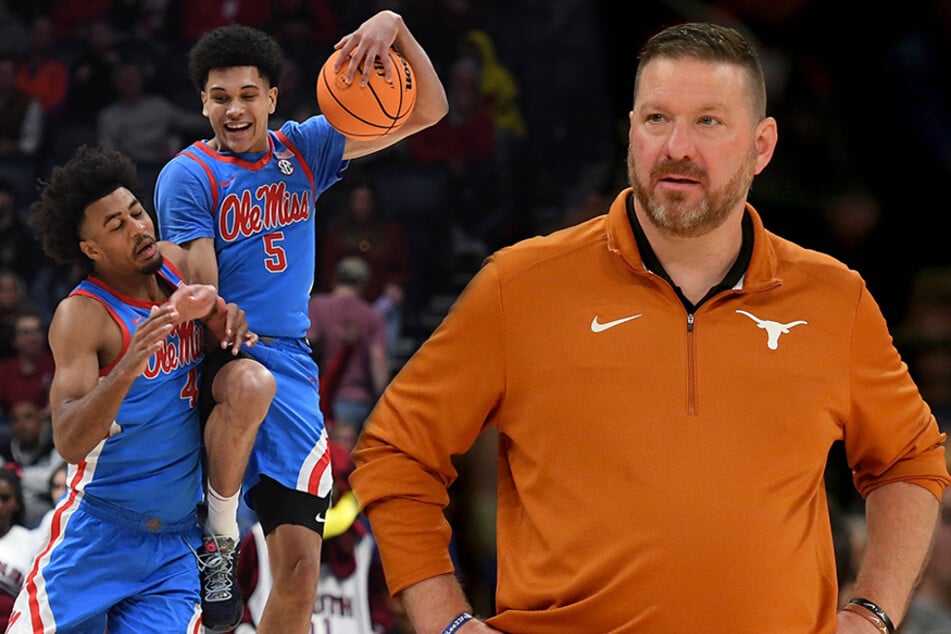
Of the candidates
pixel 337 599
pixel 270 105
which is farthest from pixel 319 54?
pixel 270 105

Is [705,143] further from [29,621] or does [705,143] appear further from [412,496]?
[29,621]

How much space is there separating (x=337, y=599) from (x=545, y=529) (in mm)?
4544

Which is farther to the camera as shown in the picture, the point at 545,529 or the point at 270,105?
the point at 270,105

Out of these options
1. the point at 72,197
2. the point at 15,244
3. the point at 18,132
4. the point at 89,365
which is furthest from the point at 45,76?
the point at 89,365

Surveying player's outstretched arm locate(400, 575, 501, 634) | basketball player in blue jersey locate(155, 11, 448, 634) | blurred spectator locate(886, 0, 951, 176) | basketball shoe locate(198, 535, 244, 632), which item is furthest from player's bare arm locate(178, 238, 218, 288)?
blurred spectator locate(886, 0, 951, 176)

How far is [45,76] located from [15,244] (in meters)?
1.85

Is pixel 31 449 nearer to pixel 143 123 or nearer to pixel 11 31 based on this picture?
pixel 143 123

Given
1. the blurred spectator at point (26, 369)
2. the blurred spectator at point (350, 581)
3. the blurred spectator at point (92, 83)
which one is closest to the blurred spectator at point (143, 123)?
the blurred spectator at point (92, 83)

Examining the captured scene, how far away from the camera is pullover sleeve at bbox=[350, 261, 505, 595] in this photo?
256 cm

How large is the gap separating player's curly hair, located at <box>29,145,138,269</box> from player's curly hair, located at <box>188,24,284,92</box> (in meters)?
0.44

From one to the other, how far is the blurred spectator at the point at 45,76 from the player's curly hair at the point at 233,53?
6.54m

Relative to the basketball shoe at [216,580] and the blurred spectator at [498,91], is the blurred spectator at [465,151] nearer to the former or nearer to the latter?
the blurred spectator at [498,91]

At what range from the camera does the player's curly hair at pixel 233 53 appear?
4473 millimetres

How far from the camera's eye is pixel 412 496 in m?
2.58
